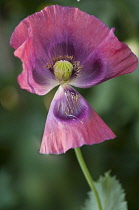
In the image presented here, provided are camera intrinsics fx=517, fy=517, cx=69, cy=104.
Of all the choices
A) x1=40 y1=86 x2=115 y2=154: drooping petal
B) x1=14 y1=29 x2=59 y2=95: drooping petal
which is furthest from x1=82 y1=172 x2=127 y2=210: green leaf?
x1=14 y1=29 x2=59 y2=95: drooping petal

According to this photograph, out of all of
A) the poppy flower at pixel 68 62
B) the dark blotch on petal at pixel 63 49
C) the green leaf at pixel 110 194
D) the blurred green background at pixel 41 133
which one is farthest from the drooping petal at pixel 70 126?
the blurred green background at pixel 41 133

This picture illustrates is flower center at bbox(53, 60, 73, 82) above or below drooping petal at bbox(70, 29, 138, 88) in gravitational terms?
above

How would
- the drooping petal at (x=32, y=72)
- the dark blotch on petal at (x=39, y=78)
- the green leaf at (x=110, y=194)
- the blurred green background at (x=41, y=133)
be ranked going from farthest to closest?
the blurred green background at (x=41, y=133)
the green leaf at (x=110, y=194)
the dark blotch on petal at (x=39, y=78)
the drooping petal at (x=32, y=72)

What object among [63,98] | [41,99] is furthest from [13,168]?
[63,98]

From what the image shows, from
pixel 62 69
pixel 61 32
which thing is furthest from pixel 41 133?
pixel 61 32

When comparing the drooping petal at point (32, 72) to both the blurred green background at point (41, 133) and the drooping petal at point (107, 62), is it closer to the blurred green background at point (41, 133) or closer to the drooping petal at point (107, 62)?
the drooping petal at point (107, 62)

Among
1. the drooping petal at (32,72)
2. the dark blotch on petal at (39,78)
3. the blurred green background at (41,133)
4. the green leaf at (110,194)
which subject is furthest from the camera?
the blurred green background at (41,133)

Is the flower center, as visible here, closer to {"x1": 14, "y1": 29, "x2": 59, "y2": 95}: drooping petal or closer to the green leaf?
{"x1": 14, "y1": 29, "x2": 59, "y2": 95}: drooping petal

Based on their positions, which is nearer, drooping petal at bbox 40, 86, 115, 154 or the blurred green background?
drooping petal at bbox 40, 86, 115, 154
